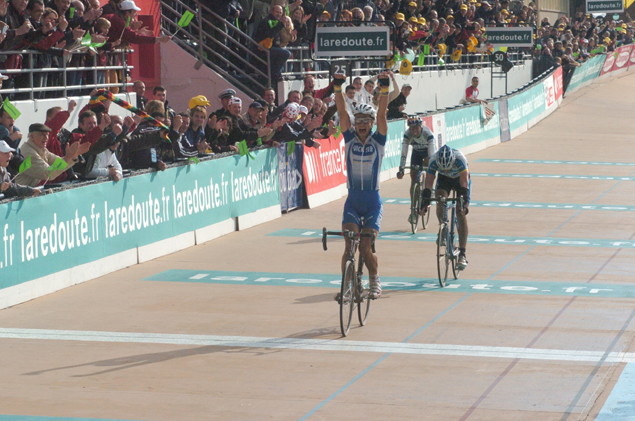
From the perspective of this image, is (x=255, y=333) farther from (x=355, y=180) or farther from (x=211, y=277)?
(x=211, y=277)

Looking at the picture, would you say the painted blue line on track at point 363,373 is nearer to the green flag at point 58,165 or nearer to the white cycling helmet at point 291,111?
the green flag at point 58,165

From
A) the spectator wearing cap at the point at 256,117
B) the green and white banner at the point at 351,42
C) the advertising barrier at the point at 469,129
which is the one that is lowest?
the advertising barrier at the point at 469,129

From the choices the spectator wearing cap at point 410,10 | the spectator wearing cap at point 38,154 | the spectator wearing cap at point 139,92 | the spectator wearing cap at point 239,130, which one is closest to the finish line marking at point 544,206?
the spectator wearing cap at point 239,130

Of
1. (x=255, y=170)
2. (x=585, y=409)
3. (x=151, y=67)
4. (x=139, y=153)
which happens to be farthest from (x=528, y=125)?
(x=585, y=409)

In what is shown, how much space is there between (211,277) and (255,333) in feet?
9.92

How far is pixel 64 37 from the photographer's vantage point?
15078 mm

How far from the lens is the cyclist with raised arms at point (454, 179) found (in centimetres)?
1252

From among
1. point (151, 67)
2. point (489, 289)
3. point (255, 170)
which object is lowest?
point (489, 289)

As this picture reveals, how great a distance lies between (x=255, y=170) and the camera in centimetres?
1683

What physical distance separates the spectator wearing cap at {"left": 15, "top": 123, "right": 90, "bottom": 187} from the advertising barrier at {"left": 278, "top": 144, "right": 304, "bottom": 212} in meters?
6.66

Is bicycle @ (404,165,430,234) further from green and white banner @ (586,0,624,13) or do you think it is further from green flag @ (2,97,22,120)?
green and white banner @ (586,0,624,13)

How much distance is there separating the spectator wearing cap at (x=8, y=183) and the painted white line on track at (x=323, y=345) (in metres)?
1.73

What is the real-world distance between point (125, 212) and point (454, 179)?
14.3 ft

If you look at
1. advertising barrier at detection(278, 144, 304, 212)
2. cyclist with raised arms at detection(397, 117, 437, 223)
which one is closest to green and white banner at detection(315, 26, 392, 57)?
advertising barrier at detection(278, 144, 304, 212)
